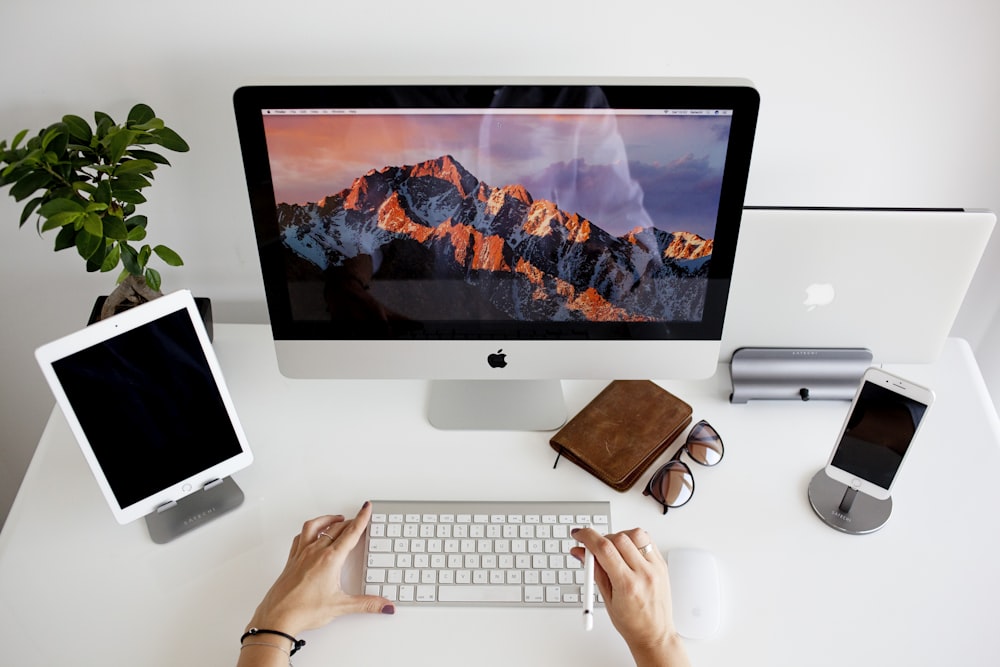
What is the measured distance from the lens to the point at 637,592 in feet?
3.23

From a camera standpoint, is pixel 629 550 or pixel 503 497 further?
pixel 503 497

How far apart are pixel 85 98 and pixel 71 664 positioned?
862mm

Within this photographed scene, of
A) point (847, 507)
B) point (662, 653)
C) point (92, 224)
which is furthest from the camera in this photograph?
point (847, 507)

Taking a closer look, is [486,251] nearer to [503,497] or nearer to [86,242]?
[503,497]

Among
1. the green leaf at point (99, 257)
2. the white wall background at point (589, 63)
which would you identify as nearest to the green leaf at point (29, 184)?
the green leaf at point (99, 257)

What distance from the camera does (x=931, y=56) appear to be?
1215 millimetres

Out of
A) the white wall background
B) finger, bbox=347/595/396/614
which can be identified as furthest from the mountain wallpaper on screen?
finger, bbox=347/595/396/614

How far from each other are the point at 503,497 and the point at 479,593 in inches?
6.5

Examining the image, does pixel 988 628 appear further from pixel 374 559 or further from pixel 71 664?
pixel 71 664

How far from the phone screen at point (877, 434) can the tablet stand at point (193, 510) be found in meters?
0.90

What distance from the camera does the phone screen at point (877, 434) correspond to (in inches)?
41.8

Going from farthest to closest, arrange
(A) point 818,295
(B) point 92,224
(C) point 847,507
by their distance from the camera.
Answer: (A) point 818,295, (C) point 847,507, (B) point 92,224

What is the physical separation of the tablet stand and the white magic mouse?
651 millimetres

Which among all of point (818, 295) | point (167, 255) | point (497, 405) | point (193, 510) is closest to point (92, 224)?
point (167, 255)
